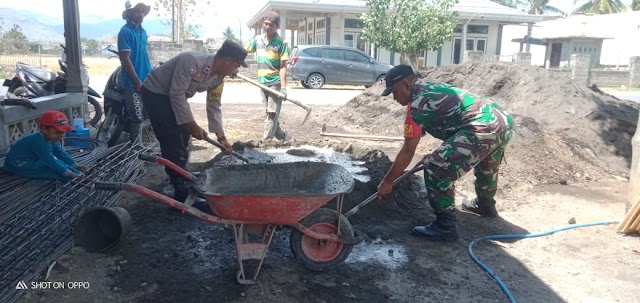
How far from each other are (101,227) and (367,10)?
20148mm

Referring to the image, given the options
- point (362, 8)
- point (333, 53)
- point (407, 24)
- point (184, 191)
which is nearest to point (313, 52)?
point (333, 53)

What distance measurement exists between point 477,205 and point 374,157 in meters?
1.62

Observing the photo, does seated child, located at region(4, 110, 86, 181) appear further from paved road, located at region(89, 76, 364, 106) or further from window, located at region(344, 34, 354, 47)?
window, located at region(344, 34, 354, 47)

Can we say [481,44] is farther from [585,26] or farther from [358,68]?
[358,68]

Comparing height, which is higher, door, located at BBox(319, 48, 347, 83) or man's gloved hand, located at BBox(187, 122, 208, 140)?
door, located at BBox(319, 48, 347, 83)

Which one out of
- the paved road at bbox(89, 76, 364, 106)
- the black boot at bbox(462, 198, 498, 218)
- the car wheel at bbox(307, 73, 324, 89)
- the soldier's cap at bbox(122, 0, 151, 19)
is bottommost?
the black boot at bbox(462, 198, 498, 218)

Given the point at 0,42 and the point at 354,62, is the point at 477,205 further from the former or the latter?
the point at 0,42

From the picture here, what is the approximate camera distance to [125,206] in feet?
14.6

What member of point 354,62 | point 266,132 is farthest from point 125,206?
point 354,62

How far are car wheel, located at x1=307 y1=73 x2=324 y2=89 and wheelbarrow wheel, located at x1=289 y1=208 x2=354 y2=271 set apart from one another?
47.9 feet

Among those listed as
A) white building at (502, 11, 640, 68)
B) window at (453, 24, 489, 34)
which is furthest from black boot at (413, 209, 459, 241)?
white building at (502, 11, 640, 68)

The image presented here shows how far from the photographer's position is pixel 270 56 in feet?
21.6

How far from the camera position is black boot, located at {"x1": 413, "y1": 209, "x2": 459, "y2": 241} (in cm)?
392

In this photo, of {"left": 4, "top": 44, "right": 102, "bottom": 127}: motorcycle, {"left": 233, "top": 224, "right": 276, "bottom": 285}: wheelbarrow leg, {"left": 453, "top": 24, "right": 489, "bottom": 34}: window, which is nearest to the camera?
{"left": 233, "top": 224, "right": 276, "bottom": 285}: wheelbarrow leg
